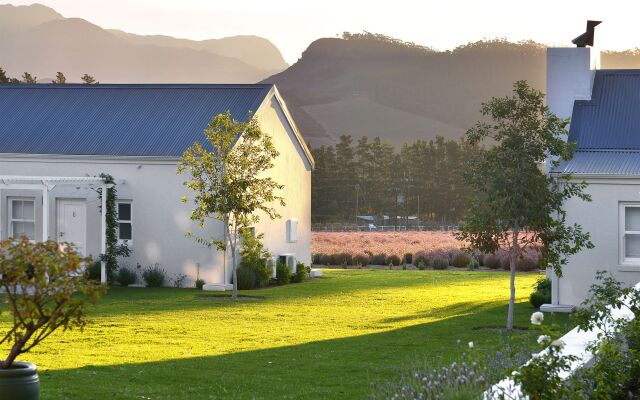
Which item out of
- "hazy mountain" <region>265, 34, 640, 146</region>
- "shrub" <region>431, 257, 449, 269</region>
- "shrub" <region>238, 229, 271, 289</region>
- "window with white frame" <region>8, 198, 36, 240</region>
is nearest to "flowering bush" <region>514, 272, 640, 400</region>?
"shrub" <region>238, 229, 271, 289</region>

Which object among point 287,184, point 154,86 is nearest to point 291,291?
point 287,184

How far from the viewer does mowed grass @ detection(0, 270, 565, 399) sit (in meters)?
14.2

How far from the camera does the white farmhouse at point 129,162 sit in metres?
30.7

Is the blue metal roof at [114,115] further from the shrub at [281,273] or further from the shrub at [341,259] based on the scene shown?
the shrub at [341,259]

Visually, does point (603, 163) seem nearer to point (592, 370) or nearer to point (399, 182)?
point (592, 370)

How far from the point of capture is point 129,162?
102 feet

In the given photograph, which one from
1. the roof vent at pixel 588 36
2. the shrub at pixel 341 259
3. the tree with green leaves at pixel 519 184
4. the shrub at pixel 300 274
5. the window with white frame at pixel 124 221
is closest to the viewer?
the tree with green leaves at pixel 519 184

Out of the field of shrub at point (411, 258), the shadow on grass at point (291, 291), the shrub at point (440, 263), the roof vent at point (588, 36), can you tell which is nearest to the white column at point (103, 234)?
the shadow on grass at point (291, 291)

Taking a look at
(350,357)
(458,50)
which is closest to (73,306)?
(350,357)

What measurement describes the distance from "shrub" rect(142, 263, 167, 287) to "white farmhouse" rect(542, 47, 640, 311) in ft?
38.1

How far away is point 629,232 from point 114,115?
16.7 m

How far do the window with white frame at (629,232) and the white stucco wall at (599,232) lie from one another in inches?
3.6

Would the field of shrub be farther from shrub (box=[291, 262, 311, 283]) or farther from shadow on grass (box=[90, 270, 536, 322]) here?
shrub (box=[291, 262, 311, 283])

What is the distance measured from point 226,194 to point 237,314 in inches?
168
